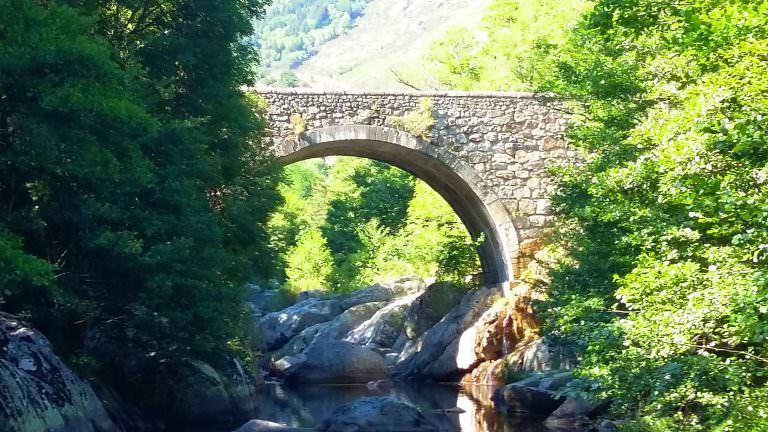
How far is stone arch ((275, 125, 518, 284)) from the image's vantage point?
705 inches

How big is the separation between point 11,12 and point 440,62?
80.0ft

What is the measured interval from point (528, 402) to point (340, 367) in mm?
7094

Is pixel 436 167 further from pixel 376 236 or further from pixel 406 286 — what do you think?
pixel 376 236

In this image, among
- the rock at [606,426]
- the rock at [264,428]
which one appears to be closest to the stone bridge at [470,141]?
the rock at [264,428]

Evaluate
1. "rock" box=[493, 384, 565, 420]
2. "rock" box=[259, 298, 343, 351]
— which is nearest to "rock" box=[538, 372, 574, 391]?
"rock" box=[493, 384, 565, 420]

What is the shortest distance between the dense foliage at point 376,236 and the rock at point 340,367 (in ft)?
10.5

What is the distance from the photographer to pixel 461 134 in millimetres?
18781

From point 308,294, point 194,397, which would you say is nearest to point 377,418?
point 194,397

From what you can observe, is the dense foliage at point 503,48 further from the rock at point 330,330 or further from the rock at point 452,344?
the rock at point 330,330

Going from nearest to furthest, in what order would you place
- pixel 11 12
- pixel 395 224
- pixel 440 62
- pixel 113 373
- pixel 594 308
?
pixel 11 12
pixel 594 308
pixel 113 373
pixel 440 62
pixel 395 224

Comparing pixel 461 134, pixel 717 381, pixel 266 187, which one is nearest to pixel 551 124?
pixel 461 134

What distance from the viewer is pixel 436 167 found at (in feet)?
63.2

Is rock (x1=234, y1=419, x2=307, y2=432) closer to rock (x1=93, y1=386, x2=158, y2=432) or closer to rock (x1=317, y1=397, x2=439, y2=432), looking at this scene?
rock (x1=317, y1=397, x2=439, y2=432)

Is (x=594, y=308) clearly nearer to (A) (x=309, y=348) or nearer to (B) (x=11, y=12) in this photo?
(B) (x=11, y=12)
